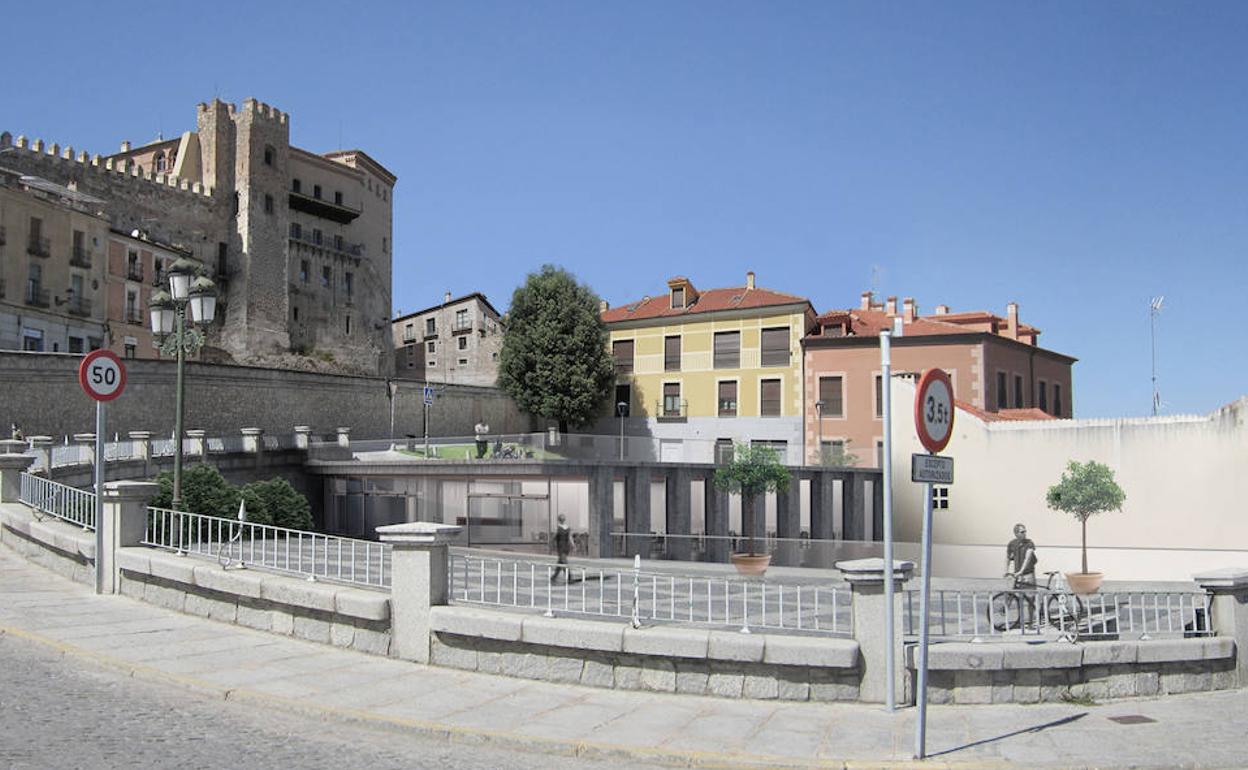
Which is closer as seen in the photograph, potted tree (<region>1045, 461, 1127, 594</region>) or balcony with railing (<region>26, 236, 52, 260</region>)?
potted tree (<region>1045, 461, 1127, 594</region>)

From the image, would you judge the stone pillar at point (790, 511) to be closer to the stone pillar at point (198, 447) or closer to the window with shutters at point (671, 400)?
the window with shutters at point (671, 400)

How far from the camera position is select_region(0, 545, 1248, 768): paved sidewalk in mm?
7570

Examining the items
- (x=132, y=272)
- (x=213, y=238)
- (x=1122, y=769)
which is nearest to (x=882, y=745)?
(x=1122, y=769)

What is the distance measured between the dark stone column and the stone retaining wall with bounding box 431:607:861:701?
29.1 metres

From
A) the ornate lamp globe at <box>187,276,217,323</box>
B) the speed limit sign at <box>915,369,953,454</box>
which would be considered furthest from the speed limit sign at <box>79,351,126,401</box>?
the speed limit sign at <box>915,369,953,454</box>

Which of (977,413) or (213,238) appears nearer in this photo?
(977,413)

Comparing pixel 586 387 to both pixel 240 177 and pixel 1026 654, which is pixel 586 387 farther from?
pixel 1026 654

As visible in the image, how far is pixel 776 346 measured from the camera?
1970 inches

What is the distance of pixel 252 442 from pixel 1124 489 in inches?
1154

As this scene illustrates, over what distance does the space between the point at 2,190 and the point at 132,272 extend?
10.3 meters

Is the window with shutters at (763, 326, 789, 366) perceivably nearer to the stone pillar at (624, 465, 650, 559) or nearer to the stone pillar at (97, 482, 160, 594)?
the stone pillar at (624, 465, 650, 559)

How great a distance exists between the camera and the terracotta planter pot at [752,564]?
24.0m

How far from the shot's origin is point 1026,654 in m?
9.14

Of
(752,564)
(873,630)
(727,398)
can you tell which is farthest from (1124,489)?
(727,398)
